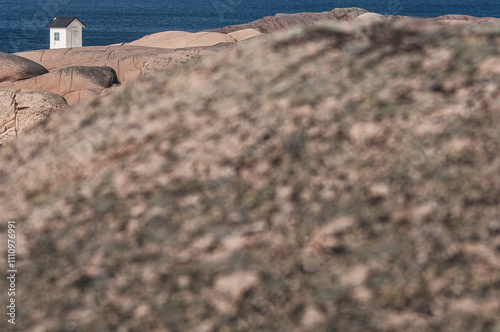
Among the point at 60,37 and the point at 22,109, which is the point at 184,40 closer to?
the point at 60,37

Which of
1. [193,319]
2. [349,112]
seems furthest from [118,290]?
[349,112]

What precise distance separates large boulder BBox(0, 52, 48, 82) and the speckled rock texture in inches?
638

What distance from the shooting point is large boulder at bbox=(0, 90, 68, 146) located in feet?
34.6

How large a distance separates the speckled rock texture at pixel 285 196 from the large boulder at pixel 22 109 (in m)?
8.79

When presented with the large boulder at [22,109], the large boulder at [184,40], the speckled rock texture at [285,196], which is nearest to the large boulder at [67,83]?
the large boulder at [22,109]

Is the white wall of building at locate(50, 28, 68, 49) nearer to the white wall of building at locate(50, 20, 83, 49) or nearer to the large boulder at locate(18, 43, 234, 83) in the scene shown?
the white wall of building at locate(50, 20, 83, 49)

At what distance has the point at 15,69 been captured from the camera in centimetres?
1712

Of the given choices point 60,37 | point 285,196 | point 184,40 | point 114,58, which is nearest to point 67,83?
point 114,58

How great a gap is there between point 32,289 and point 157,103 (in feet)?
3.21

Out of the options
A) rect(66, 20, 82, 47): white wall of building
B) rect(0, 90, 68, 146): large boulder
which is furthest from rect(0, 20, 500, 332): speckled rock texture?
rect(66, 20, 82, 47): white wall of building

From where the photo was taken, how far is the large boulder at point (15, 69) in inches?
669

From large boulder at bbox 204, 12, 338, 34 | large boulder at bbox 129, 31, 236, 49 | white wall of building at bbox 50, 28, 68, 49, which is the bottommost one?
white wall of building at bbox 50, 28, 68, 49

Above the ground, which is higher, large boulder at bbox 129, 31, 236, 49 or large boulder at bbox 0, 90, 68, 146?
large boulder at bbox 129, 31, 236, 49

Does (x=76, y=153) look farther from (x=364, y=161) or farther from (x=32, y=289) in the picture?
(x=364, y=161)
